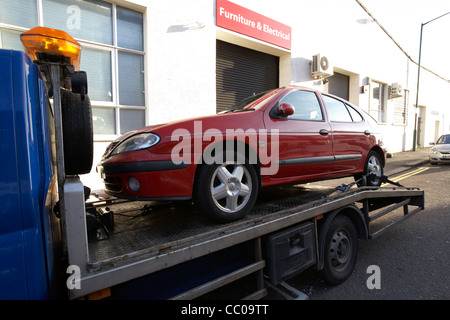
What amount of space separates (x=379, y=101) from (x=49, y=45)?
1554 cm

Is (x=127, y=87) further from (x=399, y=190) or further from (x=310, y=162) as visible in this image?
(x=399, y=190)

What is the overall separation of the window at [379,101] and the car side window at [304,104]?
11.8 meters

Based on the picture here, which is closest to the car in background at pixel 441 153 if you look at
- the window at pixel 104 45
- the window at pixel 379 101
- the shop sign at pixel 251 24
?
the window at pixel 379 101

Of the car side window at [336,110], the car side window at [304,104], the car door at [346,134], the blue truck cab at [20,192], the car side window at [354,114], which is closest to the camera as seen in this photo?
the blue truck cab at [20,192]

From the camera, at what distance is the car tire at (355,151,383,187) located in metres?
3.74

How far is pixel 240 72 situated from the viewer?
808cm

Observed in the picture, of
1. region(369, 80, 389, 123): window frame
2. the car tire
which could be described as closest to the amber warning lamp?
the car tire

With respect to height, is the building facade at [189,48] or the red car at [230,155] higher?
the building facade at [189,48]

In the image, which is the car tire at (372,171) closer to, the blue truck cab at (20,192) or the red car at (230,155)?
the red car at (230,155)

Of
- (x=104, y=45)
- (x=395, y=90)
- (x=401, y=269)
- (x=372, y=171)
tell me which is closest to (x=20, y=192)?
(x=401, y=269)

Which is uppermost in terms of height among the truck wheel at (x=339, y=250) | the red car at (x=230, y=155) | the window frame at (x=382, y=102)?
the window frame at (x=382, y=102)

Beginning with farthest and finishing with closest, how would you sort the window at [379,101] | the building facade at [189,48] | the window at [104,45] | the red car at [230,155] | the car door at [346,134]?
the window at [379,101] → the building facade at [189,48] → the window at [104,45] → the car door at [346,134] → the red car at [230,155]

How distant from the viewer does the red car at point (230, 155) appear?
1984 mm

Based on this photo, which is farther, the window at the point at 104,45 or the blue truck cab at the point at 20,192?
the window at the point at 104,45
